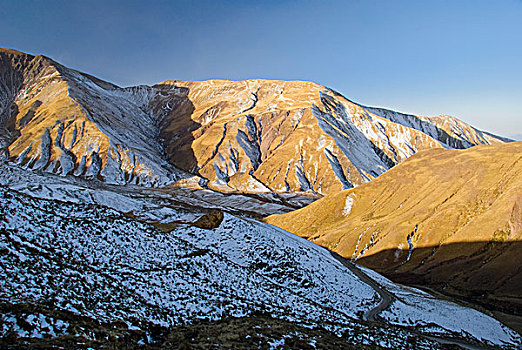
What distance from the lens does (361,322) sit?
24344mm

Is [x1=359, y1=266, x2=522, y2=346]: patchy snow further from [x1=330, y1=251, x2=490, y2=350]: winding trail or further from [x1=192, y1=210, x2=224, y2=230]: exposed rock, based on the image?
[x1=192, y1=210, x2=224, y2=230]: exposed rock

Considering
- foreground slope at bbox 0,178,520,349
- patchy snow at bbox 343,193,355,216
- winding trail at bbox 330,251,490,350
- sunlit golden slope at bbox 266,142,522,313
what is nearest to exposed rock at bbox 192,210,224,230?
foreground slope at bbox 0,178,520,349

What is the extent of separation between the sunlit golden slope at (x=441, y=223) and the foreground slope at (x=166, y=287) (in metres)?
31.5

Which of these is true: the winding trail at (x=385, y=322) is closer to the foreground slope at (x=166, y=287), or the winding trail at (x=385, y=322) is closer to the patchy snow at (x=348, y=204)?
the foreground slope at (x=166, y=287)

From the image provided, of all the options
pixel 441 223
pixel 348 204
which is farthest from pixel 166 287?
pixel 348 204

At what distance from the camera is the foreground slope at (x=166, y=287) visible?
534 inches

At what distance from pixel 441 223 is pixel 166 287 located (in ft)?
245

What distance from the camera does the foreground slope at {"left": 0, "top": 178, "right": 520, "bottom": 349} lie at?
1355cm

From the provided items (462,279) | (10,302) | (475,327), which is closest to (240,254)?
(10,302)

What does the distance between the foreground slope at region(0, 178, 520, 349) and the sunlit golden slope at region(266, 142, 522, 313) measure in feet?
103

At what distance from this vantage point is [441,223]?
73.8 metres

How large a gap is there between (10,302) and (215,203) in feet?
514

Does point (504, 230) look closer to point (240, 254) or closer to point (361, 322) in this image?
point (361, 322)

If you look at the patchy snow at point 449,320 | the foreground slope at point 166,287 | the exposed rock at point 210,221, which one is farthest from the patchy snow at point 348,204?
the exposed rock at point 210,221
